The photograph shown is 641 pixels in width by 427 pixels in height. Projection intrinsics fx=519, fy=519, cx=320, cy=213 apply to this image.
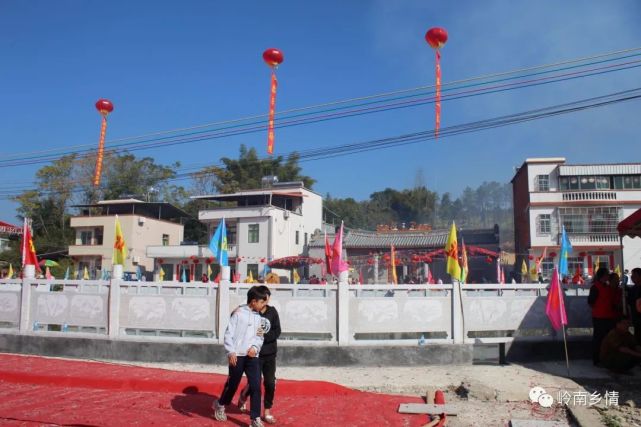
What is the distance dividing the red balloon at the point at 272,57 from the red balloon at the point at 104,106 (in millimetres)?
5320

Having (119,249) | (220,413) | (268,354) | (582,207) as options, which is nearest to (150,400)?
(220,413)

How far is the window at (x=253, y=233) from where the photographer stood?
37906mm

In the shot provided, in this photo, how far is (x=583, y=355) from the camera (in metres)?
9.65

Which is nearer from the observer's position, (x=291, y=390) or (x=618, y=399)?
(x=618, y=399)

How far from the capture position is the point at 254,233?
38.0m

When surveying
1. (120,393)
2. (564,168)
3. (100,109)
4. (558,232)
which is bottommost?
(120,393)

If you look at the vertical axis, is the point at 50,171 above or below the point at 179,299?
above

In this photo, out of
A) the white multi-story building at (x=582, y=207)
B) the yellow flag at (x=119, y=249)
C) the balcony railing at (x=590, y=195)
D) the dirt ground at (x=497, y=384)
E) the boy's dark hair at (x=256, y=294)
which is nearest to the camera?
the boy's dark hair at (x=256, y=294)

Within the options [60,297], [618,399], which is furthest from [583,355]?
[60,297]

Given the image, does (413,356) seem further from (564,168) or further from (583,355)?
(564,168)

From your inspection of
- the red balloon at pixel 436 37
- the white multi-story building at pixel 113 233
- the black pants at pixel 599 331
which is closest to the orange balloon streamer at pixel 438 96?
the red balloon at pixel 436 37

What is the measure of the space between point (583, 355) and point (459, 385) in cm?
335

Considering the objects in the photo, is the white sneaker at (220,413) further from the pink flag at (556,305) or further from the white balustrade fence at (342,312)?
the pink flag at (556,305)

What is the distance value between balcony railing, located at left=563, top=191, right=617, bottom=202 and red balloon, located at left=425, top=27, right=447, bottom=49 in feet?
88.1
